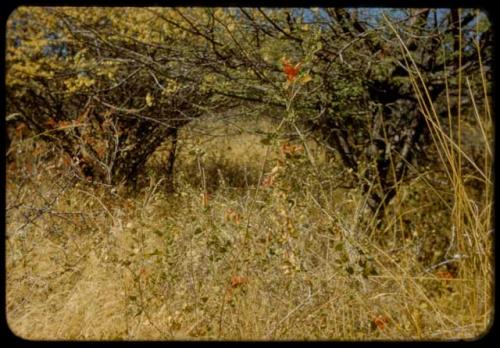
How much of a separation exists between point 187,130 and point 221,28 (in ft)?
3.74

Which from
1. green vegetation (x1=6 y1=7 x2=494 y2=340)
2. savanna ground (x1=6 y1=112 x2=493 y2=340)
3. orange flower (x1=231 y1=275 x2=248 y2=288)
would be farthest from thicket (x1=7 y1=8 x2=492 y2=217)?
orange flower (x1=231 y1=275 x2=248 y2=288)

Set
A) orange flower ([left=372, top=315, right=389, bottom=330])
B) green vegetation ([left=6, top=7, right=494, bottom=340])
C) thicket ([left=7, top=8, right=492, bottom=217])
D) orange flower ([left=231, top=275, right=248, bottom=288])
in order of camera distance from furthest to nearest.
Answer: thicket ([left=7, top=8, right=492, bottom=217]), orange flower ([left=231, top=275, right=248, bottom=288]), green vegetation ([left=6, top=7, right=494, bottom=340]), orange flower ([left=372, top=315, right=389, bottom=330])

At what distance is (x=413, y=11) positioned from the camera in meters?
3.41

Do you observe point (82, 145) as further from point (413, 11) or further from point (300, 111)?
point (413, 11)

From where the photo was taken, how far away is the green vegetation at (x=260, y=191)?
2232mm

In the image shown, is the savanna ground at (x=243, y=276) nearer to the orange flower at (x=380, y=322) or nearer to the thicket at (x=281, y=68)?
the orange flower at (x=380, y=322)

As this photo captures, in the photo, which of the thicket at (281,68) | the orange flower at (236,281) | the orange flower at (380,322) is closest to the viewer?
the orange flower at (380,322)

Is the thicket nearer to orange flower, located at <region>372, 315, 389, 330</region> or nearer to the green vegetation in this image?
the green vegetation

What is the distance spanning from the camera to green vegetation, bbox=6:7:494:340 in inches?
87.9

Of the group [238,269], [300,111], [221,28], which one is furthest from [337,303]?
[221,28]

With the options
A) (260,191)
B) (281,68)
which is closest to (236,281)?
(260,191)

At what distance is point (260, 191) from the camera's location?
11.6 feet

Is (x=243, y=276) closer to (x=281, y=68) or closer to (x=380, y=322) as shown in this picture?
(x=380, y=322)

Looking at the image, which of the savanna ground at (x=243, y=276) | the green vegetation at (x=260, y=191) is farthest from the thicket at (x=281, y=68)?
the savanna ground at (x=243, y=276)
